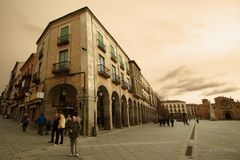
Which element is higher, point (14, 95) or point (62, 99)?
point (14, 95)

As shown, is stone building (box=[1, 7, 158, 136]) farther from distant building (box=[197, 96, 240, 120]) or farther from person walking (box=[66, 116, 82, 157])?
distant building (box=[197, 96, 240, 120])

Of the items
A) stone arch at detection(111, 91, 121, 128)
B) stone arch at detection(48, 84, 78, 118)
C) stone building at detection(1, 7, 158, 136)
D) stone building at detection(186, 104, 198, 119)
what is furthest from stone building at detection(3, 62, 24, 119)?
stone building at detection(186, 104, 198, 119)

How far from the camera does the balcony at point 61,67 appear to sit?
13930mm

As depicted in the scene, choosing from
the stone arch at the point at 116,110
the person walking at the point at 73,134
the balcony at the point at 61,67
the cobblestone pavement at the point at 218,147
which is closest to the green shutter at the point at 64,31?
the balcony at the point at 61,67

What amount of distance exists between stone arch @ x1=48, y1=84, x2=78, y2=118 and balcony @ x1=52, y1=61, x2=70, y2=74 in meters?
1.37

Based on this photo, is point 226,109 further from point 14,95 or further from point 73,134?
point 73,134

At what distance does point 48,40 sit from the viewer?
55.7 ft

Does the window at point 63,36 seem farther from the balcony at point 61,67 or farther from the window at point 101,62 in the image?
the window at point 101,62

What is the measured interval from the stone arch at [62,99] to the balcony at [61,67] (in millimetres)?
1375

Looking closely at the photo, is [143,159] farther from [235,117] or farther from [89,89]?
[235,117]

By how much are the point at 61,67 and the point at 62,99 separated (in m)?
3.21

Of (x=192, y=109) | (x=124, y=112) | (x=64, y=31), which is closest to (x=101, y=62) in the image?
(x=64, y=31)

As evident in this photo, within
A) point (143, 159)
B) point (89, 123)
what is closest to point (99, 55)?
point (89, 123)

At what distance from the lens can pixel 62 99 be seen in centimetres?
1543
